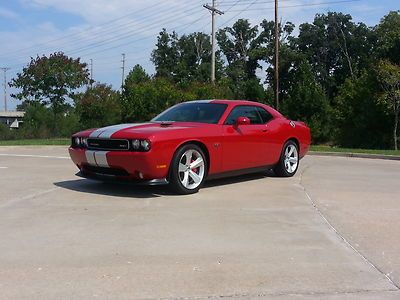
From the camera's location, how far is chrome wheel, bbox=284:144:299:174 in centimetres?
1020

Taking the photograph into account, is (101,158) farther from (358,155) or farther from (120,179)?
(358,155)

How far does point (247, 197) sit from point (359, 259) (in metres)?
3.09

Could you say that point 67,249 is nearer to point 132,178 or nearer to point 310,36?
point 132,178

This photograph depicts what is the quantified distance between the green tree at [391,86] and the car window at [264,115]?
52.5 feet

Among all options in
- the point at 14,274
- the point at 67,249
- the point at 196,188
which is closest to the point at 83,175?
the point at 196,188

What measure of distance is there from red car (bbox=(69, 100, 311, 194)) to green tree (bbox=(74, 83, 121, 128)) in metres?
20.3

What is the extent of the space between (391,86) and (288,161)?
54.1 feet

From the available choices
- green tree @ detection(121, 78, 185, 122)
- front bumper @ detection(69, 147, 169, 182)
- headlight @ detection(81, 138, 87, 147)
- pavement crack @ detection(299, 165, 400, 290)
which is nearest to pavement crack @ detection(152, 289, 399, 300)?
pavement crack @ detection(299, 165, 400, 290)

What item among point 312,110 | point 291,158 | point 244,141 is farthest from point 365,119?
point 244,141

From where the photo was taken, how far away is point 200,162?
806 centimetres

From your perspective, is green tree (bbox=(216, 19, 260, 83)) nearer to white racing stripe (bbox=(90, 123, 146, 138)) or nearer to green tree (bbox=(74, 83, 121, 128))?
green tree (bbox=(74, 83, 121, 128))

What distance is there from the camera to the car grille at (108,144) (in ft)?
24.7

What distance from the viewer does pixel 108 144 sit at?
7715mm

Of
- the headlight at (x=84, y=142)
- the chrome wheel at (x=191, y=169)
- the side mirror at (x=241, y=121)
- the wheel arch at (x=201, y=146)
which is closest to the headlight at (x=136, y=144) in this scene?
the wheel arch at (x=201, y=146)
